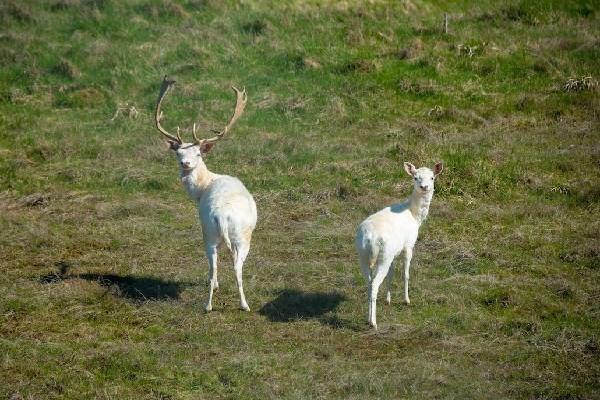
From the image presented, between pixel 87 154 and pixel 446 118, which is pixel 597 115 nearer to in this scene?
pixel 446 118

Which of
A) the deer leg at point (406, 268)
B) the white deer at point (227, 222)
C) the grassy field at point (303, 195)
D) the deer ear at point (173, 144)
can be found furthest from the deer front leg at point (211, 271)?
the deer leg at point (406, 268)

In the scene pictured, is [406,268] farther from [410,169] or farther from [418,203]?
[410,169]

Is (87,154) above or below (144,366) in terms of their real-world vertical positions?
below

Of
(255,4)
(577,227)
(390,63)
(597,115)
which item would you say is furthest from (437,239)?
(255,4)

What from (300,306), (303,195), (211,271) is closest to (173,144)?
(211,271)

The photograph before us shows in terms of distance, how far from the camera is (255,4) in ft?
79.2

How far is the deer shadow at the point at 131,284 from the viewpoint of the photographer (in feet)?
39.9

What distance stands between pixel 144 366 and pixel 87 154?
8.57 m

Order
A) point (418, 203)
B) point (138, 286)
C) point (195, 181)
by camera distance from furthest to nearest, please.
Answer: point (195, 181), point (138, 286), point (418, 203)

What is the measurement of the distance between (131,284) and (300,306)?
100.0 inches

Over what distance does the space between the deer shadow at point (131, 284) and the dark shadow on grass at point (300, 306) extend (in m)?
1.40

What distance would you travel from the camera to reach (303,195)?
616 inches

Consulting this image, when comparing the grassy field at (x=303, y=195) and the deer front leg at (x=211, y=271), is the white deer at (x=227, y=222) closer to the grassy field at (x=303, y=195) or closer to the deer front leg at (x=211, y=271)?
the deer front leg at (x=211, y=271)

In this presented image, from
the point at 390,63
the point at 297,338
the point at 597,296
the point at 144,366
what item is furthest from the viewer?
the point at 390,63
